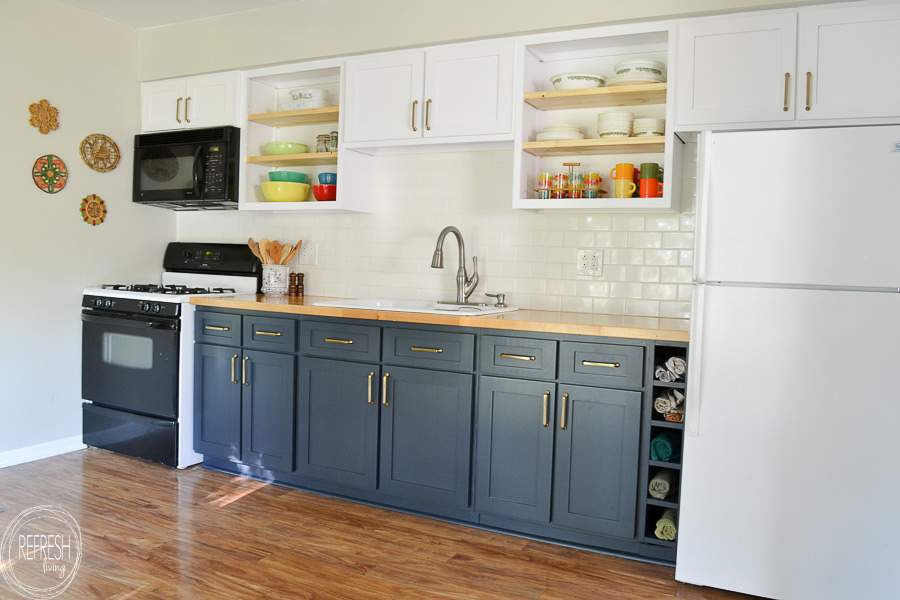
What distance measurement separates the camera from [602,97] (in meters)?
3.11

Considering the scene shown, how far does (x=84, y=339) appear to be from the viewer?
3.97 meters

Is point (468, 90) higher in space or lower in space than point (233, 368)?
higher

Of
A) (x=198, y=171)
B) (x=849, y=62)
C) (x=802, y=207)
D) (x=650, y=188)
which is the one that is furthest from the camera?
(x=198, y=171)

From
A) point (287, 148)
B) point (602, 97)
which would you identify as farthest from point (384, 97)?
point (602, 97)

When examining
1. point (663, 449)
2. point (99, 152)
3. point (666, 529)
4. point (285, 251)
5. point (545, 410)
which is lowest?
point (666, 529)

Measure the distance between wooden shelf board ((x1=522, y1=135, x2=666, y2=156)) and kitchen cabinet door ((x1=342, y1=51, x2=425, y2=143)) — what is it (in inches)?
22.7

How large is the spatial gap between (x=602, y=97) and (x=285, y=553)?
7.46ft

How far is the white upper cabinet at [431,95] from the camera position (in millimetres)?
3158

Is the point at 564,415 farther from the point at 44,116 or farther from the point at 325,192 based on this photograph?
the point at 44,116

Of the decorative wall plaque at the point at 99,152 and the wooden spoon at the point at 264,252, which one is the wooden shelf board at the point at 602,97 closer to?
the wooden spoon at the point at 264,252

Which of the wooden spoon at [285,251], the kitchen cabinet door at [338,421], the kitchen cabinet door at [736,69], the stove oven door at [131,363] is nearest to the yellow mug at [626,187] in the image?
the kitchen cabinet door at [736,69]

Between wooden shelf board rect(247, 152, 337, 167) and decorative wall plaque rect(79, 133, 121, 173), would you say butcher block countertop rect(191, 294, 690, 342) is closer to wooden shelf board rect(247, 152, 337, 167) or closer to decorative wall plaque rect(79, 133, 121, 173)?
wooden shelf board rect(247, 152, 337, 167)

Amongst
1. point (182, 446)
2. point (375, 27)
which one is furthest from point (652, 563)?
point (375, 27)

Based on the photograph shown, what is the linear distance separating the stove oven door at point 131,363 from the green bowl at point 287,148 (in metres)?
1.06
